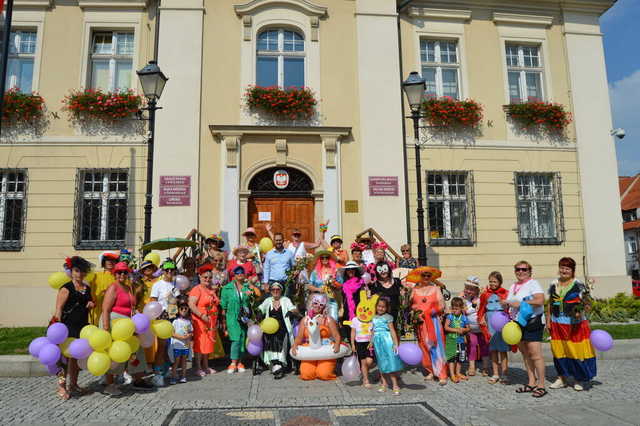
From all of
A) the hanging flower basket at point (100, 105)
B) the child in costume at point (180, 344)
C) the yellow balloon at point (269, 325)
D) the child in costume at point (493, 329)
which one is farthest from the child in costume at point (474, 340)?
the hanging flower basket at point (100, 105)

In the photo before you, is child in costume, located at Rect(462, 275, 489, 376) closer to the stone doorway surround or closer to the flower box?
the stone doorway surround

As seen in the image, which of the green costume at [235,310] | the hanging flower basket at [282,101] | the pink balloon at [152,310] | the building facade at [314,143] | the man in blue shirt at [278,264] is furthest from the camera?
the hanging flower basket at [282,101]

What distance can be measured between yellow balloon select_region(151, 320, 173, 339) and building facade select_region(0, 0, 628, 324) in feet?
16.2

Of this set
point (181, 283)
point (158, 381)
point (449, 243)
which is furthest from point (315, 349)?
point (449, 243)

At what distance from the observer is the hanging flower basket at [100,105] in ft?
34.6

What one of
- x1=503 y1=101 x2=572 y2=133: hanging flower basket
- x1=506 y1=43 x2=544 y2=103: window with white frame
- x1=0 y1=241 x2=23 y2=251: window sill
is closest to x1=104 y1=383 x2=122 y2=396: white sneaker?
x1=0 y1=241 x2=23 y2=251: window sill

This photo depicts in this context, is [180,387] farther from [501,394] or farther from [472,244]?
[472,244]

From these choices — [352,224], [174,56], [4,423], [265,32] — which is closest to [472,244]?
[352,224]

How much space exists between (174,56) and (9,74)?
4.36m

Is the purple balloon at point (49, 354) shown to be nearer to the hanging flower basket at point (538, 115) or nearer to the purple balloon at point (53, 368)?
the purple balloon at point (53, 368)

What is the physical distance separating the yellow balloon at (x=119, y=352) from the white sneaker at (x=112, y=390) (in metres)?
0.53

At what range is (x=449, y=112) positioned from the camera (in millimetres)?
11328

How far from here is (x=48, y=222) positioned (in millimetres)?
10359

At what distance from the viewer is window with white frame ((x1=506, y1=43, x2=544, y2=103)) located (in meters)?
12.3
